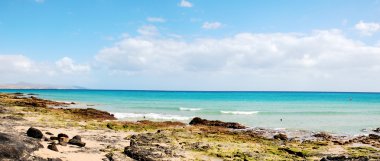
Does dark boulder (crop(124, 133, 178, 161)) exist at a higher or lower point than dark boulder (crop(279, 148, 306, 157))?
higher

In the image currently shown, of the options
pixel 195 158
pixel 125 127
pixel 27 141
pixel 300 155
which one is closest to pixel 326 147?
pixel 300 155

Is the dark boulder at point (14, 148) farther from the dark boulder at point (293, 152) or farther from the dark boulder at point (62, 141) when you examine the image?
the dark boulder at point (293, 152)

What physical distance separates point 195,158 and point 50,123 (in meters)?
18.4

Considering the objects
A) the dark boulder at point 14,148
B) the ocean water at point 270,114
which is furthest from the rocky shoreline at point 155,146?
the ocean water at point 270,114

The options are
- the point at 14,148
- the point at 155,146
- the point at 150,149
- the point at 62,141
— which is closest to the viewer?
the point at 14,148

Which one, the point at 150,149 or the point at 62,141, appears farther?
the point at 150,149

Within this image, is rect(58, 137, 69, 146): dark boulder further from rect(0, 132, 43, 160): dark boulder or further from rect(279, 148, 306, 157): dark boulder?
rect(279, 148, 306, 157): dark boulder

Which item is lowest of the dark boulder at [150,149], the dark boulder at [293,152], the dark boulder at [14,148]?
the dark boulder at [293,152]

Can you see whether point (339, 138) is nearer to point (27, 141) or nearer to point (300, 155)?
point (300, 155)

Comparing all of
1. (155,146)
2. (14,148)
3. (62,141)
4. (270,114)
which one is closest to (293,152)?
(155,146)

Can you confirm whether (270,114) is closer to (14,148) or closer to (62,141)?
(62,141)

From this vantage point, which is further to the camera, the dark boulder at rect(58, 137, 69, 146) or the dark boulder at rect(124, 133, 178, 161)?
the dark boulder at rect(58, 137, 69, 146)

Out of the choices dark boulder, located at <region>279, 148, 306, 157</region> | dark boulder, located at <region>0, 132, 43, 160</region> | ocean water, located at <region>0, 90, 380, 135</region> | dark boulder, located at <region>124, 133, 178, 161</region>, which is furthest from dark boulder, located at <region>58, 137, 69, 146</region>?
ocean water, located at <region>0, 90, 380, 135</region>

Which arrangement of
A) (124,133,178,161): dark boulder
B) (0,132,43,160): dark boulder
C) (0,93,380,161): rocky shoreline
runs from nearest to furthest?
1. (0,132,43,160): dark boulder
2. (0,93,380,161): rocky shoreline
3. (124,133,178,161): dark boulder
